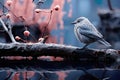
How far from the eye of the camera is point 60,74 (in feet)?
7.03

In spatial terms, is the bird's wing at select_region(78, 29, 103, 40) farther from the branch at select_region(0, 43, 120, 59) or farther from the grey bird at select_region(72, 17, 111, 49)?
the branch at select_region(0, 43, 120, 59)

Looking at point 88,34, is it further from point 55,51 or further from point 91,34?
point 55,51

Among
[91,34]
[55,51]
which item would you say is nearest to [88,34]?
[91,34]

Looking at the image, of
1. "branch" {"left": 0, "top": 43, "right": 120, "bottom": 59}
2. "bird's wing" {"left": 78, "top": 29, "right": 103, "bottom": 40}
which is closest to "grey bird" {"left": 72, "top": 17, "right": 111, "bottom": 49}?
"bird's wing" {"left": 78, "top": 29, "right": 103, "bottom": 40}

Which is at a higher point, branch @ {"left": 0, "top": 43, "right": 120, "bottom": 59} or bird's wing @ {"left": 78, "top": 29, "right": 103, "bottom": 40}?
bird's wing @ {"left": 78, "top": 29, "right": 103, "bottom": 40}

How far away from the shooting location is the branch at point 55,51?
9.07 ft

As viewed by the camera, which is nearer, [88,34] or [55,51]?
[88,34]

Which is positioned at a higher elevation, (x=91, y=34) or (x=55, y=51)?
(x=91, y=34)

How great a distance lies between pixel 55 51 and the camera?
280cm

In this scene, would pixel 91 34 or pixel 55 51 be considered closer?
pixel 91 34

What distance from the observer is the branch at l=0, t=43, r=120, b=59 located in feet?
9.07

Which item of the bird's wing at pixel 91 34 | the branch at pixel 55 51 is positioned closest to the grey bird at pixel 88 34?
the bird's wing at pixel 91 34

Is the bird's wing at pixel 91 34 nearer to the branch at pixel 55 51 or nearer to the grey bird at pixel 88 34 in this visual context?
the grey bird at pixel 88 34

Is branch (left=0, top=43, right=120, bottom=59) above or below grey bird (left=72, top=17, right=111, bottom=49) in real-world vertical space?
below
